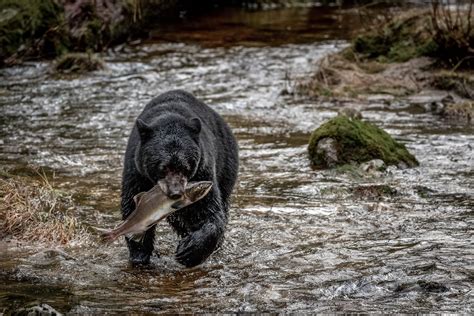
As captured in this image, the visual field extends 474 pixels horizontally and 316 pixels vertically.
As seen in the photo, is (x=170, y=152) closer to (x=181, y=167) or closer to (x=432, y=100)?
(x=181, y=167)

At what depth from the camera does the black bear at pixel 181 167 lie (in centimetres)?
669

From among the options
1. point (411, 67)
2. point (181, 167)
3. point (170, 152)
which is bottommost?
point (411, 67)

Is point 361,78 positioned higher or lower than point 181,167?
lower

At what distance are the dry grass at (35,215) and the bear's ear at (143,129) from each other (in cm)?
166

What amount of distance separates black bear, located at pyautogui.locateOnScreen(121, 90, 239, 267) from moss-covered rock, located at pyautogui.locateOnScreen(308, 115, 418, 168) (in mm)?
2972

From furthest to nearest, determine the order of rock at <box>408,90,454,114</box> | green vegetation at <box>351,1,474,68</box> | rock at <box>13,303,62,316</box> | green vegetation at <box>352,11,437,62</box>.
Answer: green vegetation at <box>352,11,437,62</box> < green vegetation at <box>351,1,474,68</box> < rock at <box>408,90,454,114</box> < rock at <box>13,303,62,316</box>

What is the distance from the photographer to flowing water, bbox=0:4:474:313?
21.5ft

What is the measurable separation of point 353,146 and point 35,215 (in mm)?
4371

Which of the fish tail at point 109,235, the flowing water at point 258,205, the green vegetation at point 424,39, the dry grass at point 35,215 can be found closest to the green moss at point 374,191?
the flowing water at point 258,205

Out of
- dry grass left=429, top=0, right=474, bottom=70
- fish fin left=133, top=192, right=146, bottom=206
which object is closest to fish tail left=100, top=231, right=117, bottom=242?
fish fin left=133, top=192, right=146, bottom=206

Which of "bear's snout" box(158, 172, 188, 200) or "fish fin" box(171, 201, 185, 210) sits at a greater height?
"bear's snout" box(158, 172, 188, 200)

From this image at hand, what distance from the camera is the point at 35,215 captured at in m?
8.38

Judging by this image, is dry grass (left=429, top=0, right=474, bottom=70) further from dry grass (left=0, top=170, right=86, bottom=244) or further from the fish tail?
the fish tail

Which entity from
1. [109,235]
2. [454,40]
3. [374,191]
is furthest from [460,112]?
[109,235]
